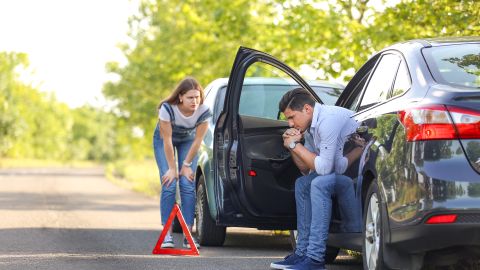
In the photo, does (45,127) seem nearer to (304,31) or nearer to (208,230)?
(304,31)

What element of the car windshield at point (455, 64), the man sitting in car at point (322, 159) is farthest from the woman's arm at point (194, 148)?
the car windshield at point (455, 64)

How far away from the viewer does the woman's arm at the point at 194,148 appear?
10.5 metres

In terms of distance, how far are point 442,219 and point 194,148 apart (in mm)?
4759

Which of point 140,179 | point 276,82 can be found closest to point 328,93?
point 276,82

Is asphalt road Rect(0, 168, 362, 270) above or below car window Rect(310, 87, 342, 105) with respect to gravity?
below

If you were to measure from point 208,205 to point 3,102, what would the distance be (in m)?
73.4

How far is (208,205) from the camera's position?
10734 mm

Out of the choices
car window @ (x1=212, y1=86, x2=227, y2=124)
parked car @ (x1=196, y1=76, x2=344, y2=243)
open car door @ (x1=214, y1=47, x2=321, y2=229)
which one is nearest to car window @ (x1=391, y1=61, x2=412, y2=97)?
open car door @ (x1=214, y1=47, x2=321, y2=229)

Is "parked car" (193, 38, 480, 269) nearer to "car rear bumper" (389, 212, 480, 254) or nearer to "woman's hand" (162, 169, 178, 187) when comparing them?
"car rear bumper" (389, 212, 480, 254)

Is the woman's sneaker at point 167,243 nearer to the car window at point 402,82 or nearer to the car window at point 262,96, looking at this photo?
the car window at point 262,96

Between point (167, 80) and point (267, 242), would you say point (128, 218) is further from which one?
point (167, 80)

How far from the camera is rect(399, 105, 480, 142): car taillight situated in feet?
19.8

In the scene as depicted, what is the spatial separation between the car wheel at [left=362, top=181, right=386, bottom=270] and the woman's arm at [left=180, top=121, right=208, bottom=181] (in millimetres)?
3465

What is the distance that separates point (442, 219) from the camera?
5.99 m
